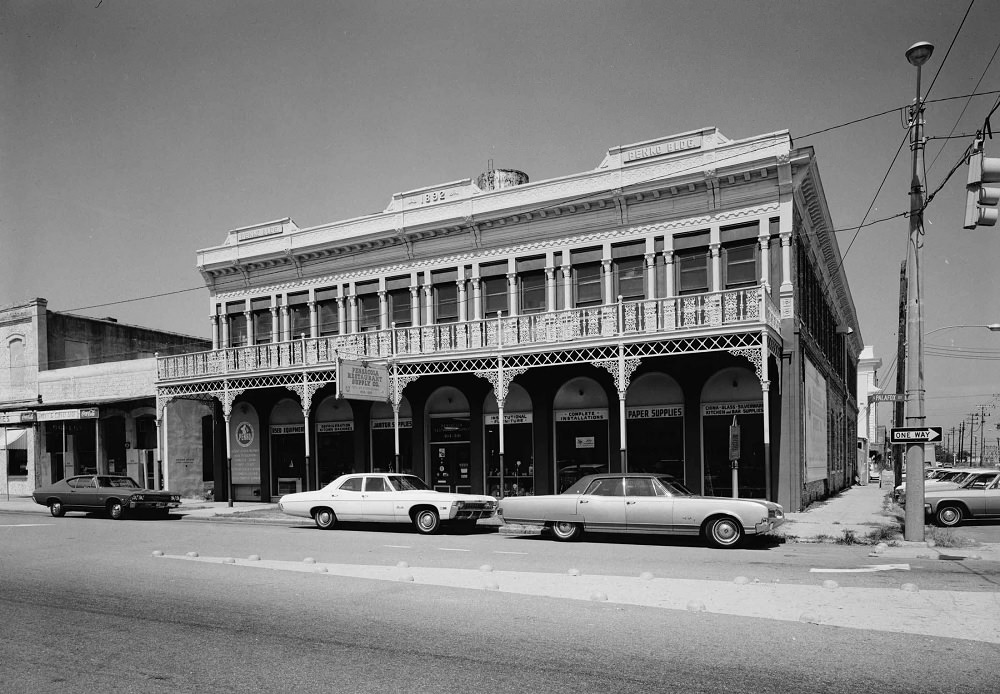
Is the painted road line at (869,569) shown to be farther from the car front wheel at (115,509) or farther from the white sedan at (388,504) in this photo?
the car front wheel at (115,509)

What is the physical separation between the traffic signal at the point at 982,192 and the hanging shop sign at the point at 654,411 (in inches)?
482

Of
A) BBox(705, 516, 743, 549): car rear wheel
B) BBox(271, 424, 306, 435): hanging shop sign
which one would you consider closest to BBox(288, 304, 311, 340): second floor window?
BBox(271, 424, 306, 435): hanging shop sign

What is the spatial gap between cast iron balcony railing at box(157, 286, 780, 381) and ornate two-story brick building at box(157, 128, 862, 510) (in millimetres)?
68

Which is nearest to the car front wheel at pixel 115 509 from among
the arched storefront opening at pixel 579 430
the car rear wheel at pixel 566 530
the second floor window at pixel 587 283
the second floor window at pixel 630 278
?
the arched storefront opening at pixel 579 430

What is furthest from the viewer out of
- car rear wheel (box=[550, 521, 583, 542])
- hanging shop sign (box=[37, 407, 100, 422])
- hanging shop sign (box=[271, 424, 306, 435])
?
hanging shop sign (box=[37, 407, 100, 422])

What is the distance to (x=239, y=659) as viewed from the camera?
6711mm

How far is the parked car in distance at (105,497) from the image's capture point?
22906 mm

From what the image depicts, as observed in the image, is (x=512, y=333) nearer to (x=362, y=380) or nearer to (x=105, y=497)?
(x=362, y=380)

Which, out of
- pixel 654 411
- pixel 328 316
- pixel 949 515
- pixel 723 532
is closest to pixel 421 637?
pixel 723 532

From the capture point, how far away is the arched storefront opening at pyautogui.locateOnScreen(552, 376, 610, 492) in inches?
924

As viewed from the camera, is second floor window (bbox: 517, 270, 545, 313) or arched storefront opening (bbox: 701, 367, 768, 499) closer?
arched storefront opening (bbox: 701, 367, 768, 499)

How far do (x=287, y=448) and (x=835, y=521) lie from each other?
18905mm

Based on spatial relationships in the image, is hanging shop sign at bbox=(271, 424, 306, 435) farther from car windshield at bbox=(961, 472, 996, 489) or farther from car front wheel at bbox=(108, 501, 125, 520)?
car windshield at bbox=(961, 472, 996, 489)

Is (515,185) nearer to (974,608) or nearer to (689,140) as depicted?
(689,140)
